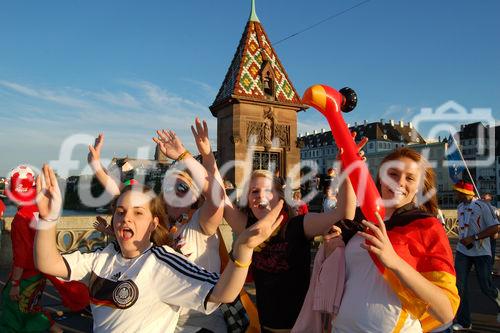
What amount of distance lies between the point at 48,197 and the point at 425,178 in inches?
74.9

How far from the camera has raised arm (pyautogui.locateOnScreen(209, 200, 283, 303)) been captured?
1783 mm

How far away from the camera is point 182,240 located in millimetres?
2920

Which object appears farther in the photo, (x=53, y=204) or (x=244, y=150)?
(x=244, y=150)

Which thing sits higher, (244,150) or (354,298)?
(244,150)

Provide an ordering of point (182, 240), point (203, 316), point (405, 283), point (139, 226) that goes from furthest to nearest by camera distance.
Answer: point (182, 240), point (203, 316), point (139, 226), point (405, 283)

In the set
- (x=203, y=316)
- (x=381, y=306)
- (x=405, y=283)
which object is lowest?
(x=203, y=316)

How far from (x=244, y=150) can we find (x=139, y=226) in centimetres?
1626

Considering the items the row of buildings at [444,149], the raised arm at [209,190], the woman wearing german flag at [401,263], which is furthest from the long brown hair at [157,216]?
the row of buildings at [444,149]

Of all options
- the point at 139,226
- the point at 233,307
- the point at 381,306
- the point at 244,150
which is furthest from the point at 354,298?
the point at 244,150

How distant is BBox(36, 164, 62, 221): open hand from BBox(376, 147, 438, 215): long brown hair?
1.66 m

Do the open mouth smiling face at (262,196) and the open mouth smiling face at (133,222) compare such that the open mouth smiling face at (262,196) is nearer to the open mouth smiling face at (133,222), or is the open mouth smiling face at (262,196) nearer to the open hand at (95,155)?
the open mouth smiling face at (133,222)

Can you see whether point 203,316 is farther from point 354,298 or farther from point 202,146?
point 202,146

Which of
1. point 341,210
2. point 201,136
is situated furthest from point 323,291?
point 201,136

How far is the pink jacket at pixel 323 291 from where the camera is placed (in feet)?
7.78
